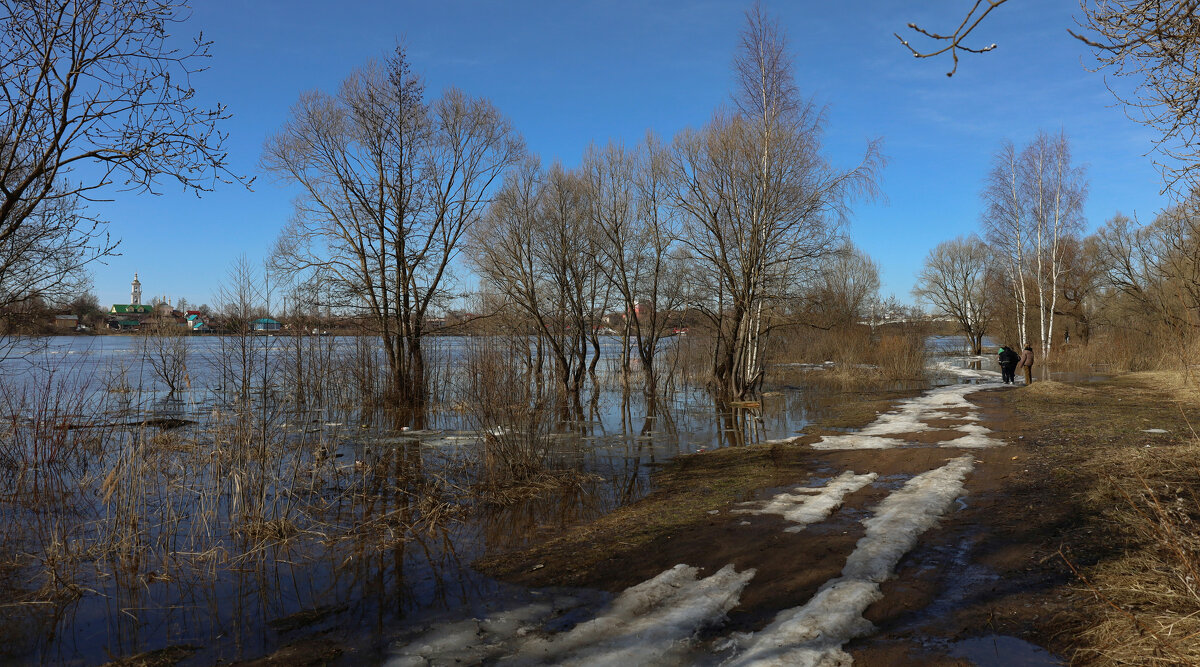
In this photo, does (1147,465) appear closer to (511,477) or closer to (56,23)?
(511,477)

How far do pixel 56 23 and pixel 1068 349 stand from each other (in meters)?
38.2

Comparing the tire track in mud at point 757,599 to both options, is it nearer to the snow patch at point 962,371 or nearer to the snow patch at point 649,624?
the snow patch at point 649,624

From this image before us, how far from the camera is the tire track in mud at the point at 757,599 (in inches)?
160

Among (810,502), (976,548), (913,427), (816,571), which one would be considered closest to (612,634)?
(816,571)

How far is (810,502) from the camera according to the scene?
754cm

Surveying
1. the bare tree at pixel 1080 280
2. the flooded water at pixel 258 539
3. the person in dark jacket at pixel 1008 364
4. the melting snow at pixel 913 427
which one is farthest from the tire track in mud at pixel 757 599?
the bare tree at pixel 1080 280

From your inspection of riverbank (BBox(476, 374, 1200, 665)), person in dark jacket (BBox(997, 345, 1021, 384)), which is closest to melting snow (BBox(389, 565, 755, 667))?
riverbank (BBox(476, 374, 1200, 665))

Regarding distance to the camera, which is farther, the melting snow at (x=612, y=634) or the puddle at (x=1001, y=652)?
the melting snow at (x=612, y=634)

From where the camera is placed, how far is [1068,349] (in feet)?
103

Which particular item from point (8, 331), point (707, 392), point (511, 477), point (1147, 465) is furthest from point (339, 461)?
point (707, 392)

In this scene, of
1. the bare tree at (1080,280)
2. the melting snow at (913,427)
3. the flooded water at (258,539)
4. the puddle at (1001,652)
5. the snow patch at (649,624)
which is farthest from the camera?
the bare tree at (1080,280)

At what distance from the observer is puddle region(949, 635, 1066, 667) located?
3701 millimetres

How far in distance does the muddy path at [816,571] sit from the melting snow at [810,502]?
33mm

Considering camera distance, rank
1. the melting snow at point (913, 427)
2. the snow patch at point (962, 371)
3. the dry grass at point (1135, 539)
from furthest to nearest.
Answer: the snow patch at point (962, 371)
the melting snow at point (913, 427)
the dry grass at point (1135, 539)
